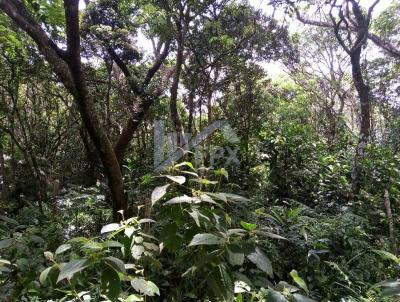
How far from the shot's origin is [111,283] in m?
0.98

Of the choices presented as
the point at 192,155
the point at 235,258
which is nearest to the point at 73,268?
the point at 235,258

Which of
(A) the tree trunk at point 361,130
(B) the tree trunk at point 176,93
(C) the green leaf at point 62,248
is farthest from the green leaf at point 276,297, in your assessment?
(B) the tree trunk at point 176,93

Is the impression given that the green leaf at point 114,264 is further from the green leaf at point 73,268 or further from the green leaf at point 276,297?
the green leaf at point 276,297

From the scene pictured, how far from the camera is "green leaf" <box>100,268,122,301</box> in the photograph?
0.98 metres

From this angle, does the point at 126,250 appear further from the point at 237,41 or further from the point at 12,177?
the point at 12,177

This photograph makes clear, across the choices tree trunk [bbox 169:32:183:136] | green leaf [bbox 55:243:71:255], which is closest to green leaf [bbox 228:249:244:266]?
green leaf [bbox 55:243:71:255]

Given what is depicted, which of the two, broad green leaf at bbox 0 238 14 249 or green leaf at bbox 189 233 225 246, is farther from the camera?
broad green leaf at bbox 0 238 14 249

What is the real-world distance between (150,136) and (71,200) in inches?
118

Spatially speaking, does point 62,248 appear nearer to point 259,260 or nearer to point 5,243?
point 5,243

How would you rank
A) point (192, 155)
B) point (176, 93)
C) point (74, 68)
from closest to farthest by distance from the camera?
point (74, 68) < point (192, 155) < point (176, 93)

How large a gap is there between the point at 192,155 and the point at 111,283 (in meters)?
4.68

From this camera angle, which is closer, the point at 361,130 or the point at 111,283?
the point at 111,283

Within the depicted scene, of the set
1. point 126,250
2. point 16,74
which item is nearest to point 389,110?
point 16,74

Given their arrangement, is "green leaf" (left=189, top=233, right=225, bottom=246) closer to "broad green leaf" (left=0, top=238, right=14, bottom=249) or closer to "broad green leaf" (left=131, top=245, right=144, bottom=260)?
"broad green leaf" (left=131, top=245, right=144, bottom=260)
